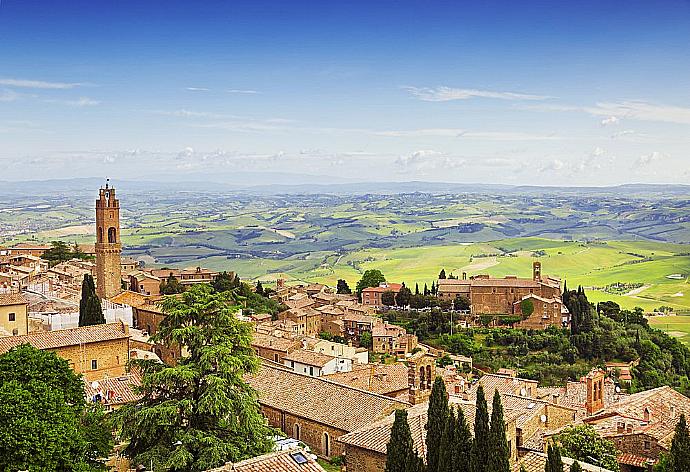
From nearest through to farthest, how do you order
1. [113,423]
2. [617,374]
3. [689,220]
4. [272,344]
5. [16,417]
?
1. [16,417]
2. [113,423]
3. [272,344]
4. [617,374]
5. [689,220]

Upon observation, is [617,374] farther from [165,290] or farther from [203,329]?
[203,329]

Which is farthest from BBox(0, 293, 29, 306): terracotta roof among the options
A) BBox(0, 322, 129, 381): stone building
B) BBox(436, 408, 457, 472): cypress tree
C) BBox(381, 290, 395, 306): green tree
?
BBox(381, 290, 395, 306): green tree

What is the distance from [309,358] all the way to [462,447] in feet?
60.0

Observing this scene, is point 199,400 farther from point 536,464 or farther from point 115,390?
point 115,390

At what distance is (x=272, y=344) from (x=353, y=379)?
319 inches

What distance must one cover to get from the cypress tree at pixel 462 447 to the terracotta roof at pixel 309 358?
55.5 feet

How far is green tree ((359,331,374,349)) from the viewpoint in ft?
132

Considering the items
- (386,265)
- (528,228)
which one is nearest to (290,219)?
(528,228)

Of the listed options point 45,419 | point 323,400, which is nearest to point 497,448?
point 45,419

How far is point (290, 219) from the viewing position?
170 m

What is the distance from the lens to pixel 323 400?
63.8 feet

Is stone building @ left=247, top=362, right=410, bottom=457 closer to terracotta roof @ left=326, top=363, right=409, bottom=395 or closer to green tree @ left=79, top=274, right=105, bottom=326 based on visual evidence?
terracotta roof @ left=326, top=363, right=409, bottom=395

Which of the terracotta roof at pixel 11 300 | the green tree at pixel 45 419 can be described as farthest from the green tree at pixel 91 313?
the green tree at pixel 45 419

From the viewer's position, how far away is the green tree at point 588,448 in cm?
1538
